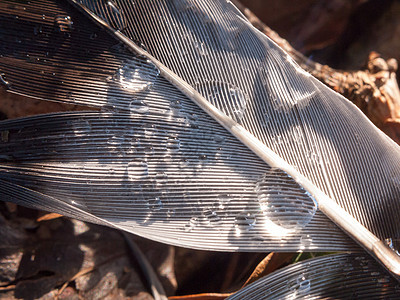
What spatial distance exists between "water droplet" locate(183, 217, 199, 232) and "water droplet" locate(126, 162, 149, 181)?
0.18 m

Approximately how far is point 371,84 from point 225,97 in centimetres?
79

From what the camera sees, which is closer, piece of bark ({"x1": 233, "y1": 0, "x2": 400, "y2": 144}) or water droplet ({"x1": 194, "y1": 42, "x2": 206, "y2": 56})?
water droplet ({"x1": 194, "y1": 42, "x2": 206, "y2": 56})

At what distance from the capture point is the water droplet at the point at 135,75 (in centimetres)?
94

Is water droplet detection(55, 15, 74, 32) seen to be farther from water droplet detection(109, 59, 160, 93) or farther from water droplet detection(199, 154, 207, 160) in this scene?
water droplet detection(199, 154, 207, 160)

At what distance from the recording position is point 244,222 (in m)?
0.90

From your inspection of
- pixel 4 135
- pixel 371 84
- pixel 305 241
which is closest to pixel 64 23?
pixel 4 135

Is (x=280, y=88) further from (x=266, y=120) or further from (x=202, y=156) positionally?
(x=202, y=156)

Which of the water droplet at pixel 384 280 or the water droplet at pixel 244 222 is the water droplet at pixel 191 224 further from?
the water droplet at pixel 384 280

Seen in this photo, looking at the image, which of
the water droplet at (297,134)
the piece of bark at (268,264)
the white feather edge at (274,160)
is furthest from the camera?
the piece of bark at (268,264)

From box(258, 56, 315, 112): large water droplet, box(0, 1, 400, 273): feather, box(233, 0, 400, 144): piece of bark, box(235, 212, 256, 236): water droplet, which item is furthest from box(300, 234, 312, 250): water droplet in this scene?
box(233, 0, 400, 144): piece of bark

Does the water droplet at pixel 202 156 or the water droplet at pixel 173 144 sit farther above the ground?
the water droplet at pixel 173 144

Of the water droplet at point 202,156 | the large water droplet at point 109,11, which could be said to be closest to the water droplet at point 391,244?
the water droplet at point 202,156

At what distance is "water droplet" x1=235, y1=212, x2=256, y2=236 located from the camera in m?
0.90

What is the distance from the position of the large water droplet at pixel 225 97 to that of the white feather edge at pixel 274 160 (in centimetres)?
2
